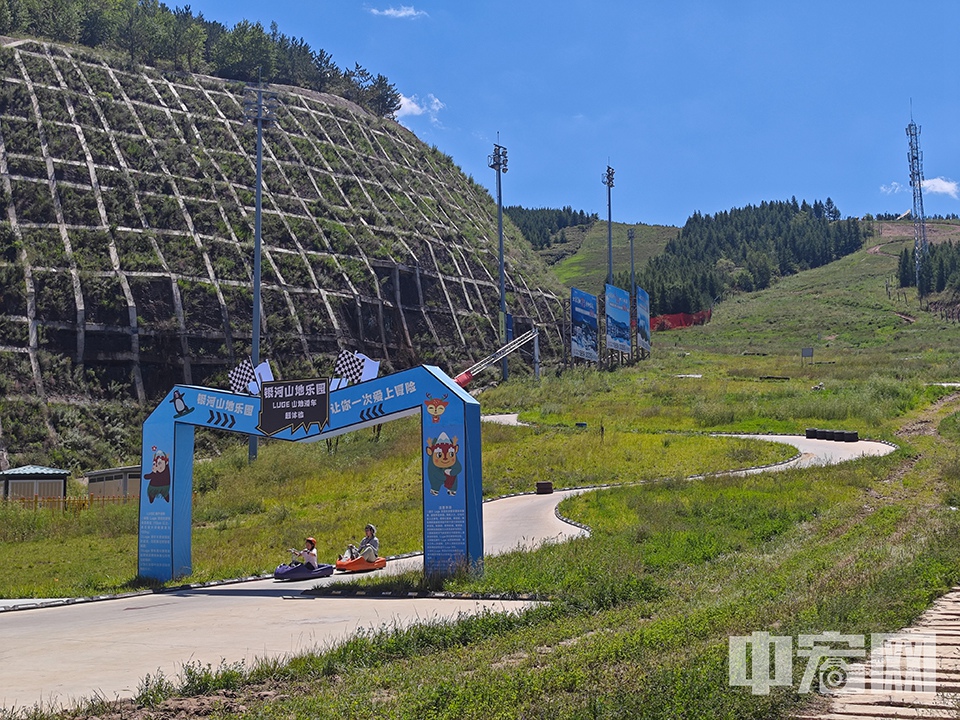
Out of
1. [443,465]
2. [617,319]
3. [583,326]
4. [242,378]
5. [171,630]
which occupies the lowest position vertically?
[171,630]

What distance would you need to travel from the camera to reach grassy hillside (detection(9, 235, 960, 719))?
857 cm

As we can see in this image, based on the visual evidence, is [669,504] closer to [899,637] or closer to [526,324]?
[899,637]

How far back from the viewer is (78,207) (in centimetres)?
5428

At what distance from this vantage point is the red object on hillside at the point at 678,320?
118812mm

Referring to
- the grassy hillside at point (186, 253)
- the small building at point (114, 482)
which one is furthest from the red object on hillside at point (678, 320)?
the small building at point (114, 482)

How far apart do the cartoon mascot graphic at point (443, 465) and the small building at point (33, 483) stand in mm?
22014

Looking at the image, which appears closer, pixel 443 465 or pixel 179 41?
pixel 443 465

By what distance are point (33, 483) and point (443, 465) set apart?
898 inches

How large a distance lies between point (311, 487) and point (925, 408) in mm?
32065

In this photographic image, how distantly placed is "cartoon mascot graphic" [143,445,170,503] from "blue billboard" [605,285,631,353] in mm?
47410

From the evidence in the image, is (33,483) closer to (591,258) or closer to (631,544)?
(631,544)

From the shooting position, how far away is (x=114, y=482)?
119ft

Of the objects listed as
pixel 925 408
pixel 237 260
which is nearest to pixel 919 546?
pixel 925 408

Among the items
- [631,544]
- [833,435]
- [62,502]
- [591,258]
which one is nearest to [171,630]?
[631,544]
